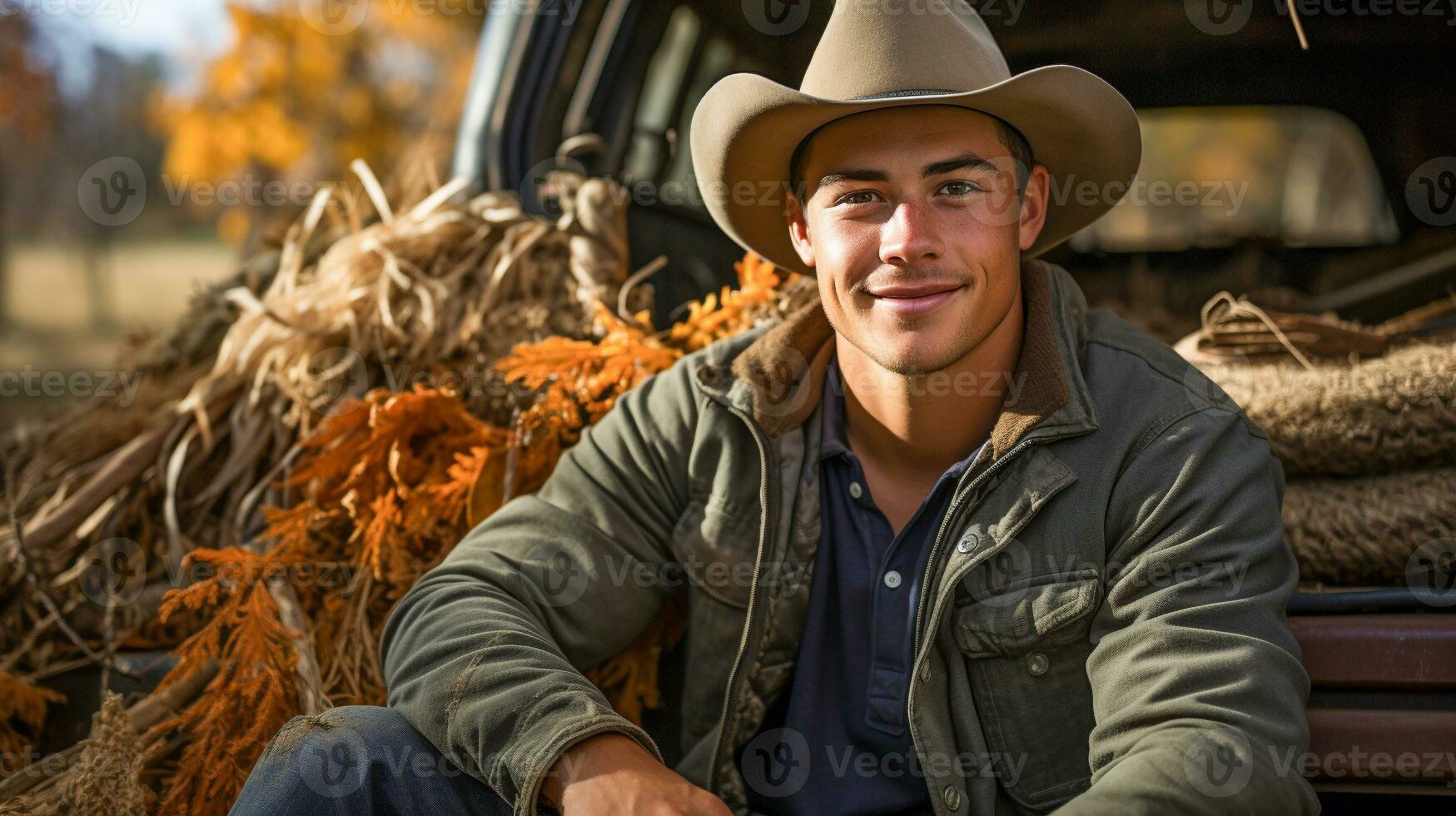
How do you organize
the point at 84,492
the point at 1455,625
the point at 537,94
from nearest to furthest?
the point at 1455,625 → the point at 84,492 → the point at 537,94

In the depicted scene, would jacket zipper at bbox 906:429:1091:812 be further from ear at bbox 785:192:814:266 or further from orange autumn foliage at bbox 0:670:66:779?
orange autumn foliage at bbox 0:670:66:779

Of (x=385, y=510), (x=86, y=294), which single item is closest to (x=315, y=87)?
(x=86, y=294)

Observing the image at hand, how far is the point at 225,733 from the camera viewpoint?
242cm

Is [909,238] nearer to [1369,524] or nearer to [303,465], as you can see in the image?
[1369,524]

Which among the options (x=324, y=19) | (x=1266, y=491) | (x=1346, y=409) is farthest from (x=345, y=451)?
(x=324, y=19)

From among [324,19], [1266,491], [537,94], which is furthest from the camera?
[324,19]

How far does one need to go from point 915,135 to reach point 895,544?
0.72 m

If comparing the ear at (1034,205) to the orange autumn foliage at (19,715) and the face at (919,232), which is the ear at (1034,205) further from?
the orange autumn foliage at (19,715)

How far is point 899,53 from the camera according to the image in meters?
2.11

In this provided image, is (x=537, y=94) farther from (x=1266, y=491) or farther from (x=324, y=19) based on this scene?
(x=324, y=19)

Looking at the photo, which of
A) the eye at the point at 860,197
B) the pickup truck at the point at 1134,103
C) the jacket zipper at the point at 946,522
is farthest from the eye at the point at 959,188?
the pickup truck at the point at 1134,103

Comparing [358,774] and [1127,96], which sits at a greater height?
[1127,96]

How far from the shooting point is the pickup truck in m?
3.45

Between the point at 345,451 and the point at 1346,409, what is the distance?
84.2 inches
